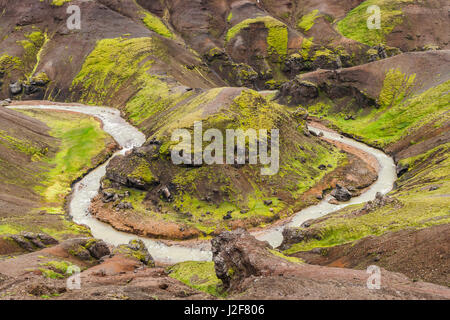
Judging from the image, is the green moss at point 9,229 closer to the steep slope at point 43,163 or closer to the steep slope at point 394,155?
the steep slope at point 43,163

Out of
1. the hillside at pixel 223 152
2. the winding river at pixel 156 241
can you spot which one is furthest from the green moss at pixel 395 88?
the winding river at pixel 156 241

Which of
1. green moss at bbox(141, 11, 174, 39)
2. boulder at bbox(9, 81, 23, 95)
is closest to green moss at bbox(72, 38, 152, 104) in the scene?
boulder at bbox(9, 81, 23, 95)

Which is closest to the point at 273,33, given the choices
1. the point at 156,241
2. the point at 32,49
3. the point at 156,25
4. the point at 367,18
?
the point at 367,18

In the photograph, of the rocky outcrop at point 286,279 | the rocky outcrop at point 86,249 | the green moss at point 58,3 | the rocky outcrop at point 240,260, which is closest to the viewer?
the rocky outcrop at point 286,279

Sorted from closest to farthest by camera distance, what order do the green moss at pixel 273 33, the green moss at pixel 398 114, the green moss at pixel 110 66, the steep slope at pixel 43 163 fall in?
the steep slope at pixel 43 163 → the green moss at pixel 398 114 → the green moss at pixel 110 66 → the green moss at pixel 273 33

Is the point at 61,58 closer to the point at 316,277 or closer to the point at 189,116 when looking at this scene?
the point at 189,116

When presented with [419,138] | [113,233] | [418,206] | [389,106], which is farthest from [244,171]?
[389,106]
